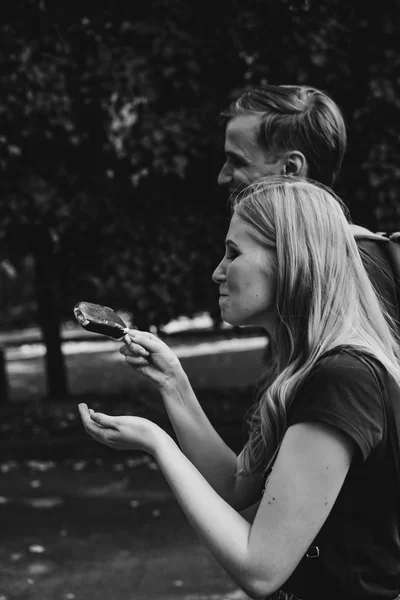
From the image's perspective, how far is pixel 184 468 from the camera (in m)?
1.64

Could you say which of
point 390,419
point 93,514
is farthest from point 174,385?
point 93,514

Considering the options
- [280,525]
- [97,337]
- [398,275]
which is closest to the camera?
[280,525]

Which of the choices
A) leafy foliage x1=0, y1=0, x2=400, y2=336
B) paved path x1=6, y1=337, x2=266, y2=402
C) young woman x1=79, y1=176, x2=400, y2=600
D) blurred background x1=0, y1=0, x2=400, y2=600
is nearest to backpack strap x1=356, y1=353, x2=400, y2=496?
young woman x1=79, y1=176, x2=400, y2=600

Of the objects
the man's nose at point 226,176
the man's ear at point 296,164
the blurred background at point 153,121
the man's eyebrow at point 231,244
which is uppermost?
the man's eyebrow at point 231,244

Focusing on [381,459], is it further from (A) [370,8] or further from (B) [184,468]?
(A) [370,8]

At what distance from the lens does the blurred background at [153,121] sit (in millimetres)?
6512

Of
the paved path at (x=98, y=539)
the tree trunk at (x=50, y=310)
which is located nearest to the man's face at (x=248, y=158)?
the paved path at (x=98, y=539)

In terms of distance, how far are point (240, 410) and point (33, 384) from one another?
13.0 feet

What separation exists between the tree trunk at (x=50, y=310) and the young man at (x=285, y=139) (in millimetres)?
4913

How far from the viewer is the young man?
2658 mm

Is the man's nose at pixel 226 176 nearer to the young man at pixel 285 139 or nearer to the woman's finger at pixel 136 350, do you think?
the young man at pixel 285 139

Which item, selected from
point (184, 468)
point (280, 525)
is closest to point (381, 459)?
point (280, 525)

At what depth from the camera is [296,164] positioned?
2.65 metres

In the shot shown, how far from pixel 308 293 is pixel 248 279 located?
0.12 metres
